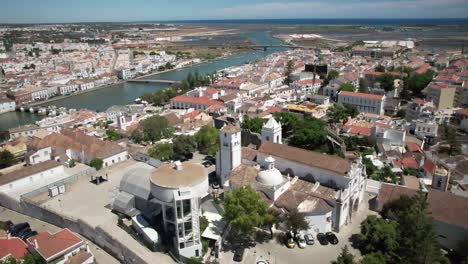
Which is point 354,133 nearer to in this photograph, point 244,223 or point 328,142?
point 328,142

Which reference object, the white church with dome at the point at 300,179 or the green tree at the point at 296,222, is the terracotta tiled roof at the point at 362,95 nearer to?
the white church with dome at the point at 300,179

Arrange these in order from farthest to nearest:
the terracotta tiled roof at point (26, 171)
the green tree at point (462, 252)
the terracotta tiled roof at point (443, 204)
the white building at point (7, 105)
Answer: the white building at point (7, 105)
the terracotta tiled roof at point (26, 171)
the terracotta tiled roof at point (443, 204)
the green tree at point (462, 252)

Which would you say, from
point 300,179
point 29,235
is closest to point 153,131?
point 29,235

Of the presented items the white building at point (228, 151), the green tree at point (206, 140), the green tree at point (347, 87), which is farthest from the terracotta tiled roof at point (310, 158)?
the green tree at point (347, 87)

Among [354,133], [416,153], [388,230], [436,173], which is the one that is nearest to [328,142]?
[354,133]

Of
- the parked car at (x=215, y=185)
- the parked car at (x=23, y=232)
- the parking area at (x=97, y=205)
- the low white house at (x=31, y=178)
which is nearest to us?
the parking area at (x=97, y=205)

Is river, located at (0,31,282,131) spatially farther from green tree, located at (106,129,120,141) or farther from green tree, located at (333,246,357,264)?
green tree, located at (333,246,357,264)

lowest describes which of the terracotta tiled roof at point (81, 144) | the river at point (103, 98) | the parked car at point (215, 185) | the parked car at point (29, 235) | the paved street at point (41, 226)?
the river at point (103, 98)

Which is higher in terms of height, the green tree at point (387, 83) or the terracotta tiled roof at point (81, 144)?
the green tree at point (387, 83)
